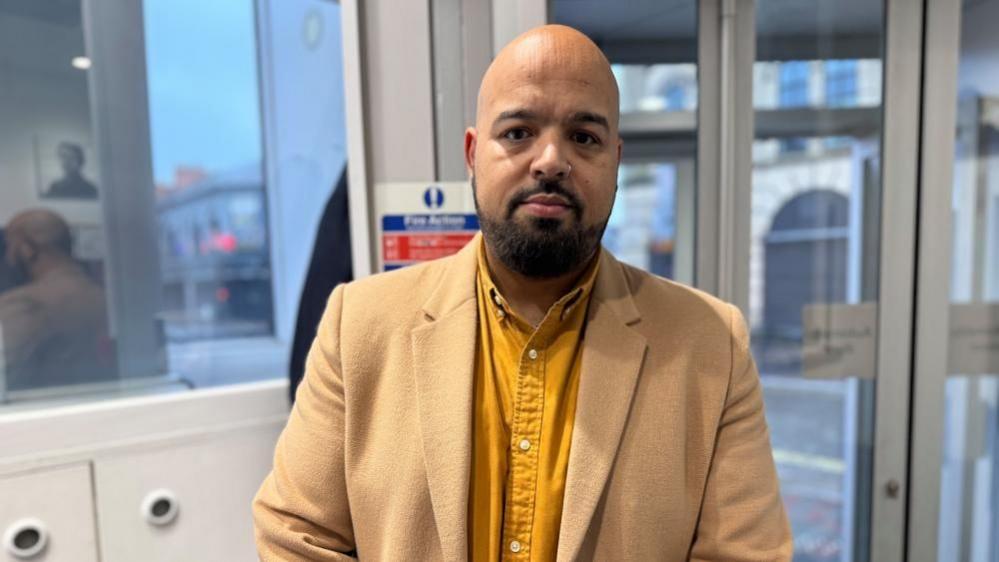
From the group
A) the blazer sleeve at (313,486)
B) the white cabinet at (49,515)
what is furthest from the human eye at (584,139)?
the white cabinet at (49,515)

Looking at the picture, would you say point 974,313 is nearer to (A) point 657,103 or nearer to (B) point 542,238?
(A) point 657,103

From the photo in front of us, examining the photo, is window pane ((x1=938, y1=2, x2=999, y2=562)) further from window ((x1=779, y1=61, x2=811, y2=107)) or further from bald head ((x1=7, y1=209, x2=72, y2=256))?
bald head ((x1=7, y1=209, x2=72, y2=256))

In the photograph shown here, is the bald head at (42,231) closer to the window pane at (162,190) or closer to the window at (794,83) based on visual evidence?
the window pane at (162,190)

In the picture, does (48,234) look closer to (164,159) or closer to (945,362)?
(164,159)

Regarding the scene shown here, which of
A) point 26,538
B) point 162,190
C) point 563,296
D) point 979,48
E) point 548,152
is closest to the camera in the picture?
point 548,152

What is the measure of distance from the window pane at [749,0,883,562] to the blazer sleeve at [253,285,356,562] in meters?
1.27

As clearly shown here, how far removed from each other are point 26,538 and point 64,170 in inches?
36.9

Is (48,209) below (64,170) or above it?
below

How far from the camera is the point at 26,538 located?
4.60ft

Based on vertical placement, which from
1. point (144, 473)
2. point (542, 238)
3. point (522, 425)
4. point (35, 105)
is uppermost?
point (35, 105)

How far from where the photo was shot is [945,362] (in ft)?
5.88

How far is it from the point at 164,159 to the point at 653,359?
4.94 feet

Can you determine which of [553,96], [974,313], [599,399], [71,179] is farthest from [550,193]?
[974,313]

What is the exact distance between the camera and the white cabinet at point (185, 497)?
1.48 metres
